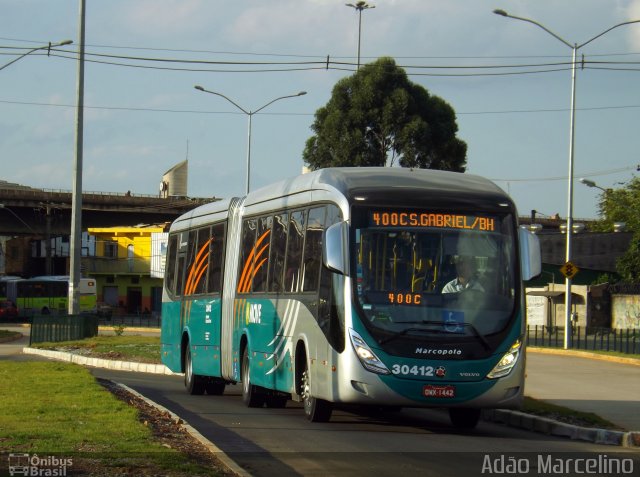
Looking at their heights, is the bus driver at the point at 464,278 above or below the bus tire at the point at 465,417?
above

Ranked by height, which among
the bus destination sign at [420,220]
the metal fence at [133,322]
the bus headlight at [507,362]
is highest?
the bus destination sign at [420,220]

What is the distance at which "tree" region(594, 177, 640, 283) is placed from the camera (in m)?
72.4

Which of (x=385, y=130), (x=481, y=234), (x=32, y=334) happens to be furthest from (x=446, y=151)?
(x=481, y=234)

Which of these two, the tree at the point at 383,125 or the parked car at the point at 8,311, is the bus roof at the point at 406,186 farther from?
the parked car at the point at 8,311

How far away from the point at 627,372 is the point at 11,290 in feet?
211

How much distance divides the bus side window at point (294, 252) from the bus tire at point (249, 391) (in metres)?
2.34

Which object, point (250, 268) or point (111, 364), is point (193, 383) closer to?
point (250, 268)

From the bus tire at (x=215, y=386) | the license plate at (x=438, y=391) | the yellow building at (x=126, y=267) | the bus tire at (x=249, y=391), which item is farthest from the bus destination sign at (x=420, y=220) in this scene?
the yellow building at (x=126, y=267)

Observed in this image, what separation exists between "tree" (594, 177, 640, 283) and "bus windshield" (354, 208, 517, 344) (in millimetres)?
50888

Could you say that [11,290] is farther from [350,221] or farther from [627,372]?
[350,221]

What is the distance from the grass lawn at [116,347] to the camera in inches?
1296

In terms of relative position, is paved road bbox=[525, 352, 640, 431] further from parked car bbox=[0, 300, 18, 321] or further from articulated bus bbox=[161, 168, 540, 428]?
parked car bbox=[0, 300, 18, 321]

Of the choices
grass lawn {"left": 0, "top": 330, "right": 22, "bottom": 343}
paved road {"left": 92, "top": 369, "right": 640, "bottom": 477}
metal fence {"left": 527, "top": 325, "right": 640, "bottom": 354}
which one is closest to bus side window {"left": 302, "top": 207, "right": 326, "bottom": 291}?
paved road {"left": 92, "top": 369, "right": 640, "bottom": 477}

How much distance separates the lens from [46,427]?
1230 cm
